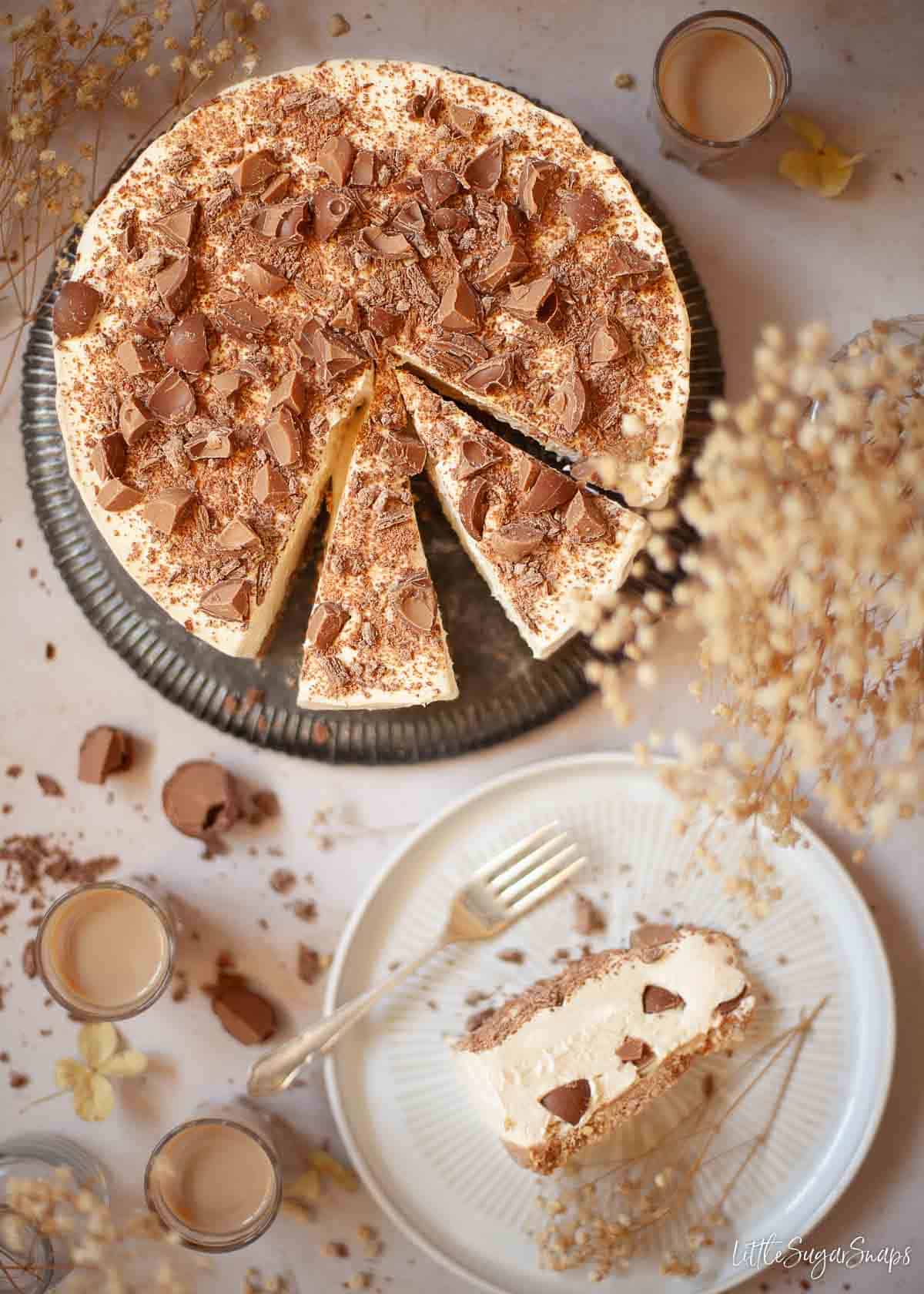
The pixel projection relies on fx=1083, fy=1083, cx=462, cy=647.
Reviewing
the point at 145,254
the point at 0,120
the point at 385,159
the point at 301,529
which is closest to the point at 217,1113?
the point at 301,529

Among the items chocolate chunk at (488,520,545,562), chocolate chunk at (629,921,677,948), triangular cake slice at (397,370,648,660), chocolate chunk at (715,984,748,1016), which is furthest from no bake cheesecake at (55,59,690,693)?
chocolate chunk at (715,984,748,1016)

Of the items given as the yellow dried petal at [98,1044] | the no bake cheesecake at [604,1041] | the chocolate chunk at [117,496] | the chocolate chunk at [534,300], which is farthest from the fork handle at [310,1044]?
the chocolate chunk at [534,300]

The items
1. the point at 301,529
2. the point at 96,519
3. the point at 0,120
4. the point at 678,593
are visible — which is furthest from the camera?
the point at 0,120

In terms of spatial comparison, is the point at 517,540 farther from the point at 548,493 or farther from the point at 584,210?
the point at 584,210

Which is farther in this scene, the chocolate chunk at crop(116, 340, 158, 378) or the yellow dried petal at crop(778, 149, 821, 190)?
the yellow dried petal at crop(778, 149, 821, 190)

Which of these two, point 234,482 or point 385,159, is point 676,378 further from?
point 234,482

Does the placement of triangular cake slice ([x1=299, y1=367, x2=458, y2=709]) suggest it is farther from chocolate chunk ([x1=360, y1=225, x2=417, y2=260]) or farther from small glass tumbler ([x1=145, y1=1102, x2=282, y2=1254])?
small glass tumbler ([x1=145, y1=1102, x2=282, y2=1254])

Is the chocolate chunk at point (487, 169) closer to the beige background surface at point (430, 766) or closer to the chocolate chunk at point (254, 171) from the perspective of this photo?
the chocolate chunk at point (254, 171)
